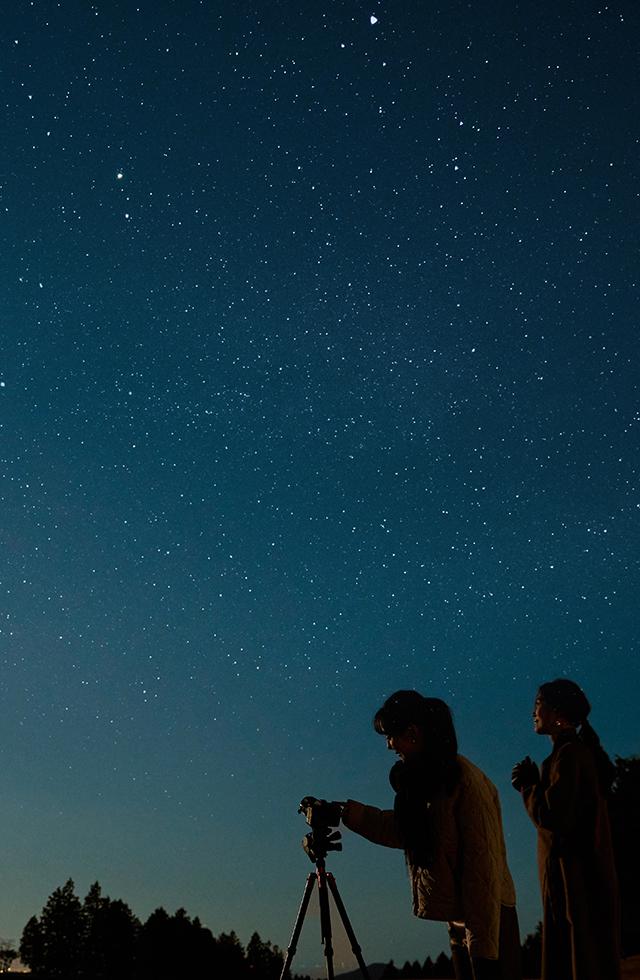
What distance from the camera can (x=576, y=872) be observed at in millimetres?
3910

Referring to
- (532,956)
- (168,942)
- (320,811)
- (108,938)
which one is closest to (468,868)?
(320,811)

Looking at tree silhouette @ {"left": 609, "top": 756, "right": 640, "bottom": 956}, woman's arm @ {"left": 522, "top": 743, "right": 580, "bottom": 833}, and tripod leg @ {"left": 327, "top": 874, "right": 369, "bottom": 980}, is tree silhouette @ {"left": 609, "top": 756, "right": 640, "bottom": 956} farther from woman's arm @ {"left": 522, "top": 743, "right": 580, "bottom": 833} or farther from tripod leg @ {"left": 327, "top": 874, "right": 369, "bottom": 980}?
woman's arm @ {"left": 522, "top": 743, "right": 580, "bottom": 833}

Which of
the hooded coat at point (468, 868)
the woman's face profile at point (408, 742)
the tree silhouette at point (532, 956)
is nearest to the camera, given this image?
the hooded coat at point (468, 868)

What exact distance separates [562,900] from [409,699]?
3.92ft

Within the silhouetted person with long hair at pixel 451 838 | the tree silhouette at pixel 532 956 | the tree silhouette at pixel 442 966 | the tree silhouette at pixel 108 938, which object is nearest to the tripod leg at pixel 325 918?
the silhouetted person with long hair at pixel 451 838

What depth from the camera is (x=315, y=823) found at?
14.3 feet

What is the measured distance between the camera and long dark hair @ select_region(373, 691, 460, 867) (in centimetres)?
369

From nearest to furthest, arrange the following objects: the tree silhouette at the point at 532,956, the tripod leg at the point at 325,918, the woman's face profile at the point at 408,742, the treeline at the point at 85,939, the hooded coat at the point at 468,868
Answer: the hooded coat at the point at 468,868 < the woman's face profile at the point at 408,742 < the tripod leg at the point at 325,918 < the tree silhouette at the point at 532,956 < the treeline at the point at 85,939

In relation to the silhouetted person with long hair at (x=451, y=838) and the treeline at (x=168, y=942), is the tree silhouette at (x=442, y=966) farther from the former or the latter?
the silhouetted person with long hair at (x=451, y=838)

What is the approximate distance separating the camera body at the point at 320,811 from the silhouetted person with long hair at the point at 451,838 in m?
0.42

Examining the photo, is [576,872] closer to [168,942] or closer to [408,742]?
[408,742]

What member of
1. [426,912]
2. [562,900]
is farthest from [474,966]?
[562,900]

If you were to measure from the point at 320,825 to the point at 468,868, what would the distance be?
3.38ft

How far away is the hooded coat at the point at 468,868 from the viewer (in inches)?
137
